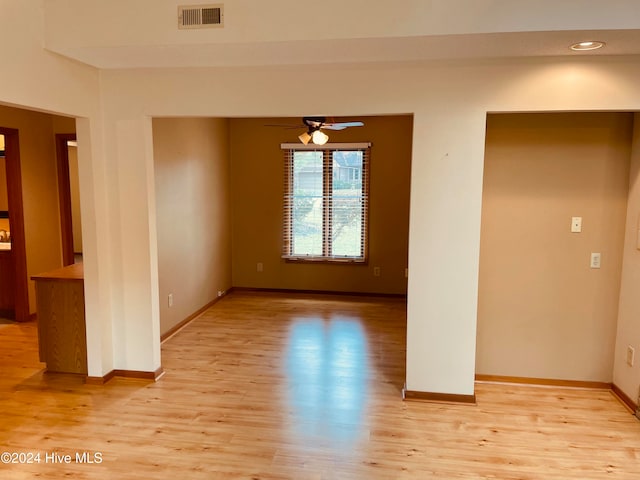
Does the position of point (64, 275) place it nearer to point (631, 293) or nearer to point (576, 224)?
point (576, 224)

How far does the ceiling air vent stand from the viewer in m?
2.65

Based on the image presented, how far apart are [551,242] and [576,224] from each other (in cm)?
22

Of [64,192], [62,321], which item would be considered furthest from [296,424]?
[64,192]

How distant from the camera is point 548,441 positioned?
2.85m

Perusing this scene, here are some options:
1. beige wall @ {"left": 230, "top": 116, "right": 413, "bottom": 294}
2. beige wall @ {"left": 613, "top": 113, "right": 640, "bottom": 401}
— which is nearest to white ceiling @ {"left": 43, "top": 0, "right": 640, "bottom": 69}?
beige wall @ {"left": 613, "top": 113, "right": 640, "bottom": 401}

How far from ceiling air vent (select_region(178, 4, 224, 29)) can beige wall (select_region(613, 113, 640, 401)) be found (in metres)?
3.00

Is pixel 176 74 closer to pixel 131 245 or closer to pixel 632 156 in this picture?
pixel 131 245

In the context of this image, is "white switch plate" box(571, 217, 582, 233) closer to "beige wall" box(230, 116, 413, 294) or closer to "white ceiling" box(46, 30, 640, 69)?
"white ceiling" box(46, 30, 640, 69)

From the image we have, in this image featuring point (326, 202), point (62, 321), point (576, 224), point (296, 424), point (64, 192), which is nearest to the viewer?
point (296, 424)

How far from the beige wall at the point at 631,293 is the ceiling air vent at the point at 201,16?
9.86 ft

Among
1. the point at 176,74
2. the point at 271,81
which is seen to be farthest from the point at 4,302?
the point at 271,81

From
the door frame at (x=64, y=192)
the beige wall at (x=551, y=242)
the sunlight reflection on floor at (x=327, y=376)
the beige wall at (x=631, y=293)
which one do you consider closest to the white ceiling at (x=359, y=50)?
the beige wall at (x=551, y=242)

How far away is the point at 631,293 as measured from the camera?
3.28 metres

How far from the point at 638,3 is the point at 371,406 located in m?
2.93
